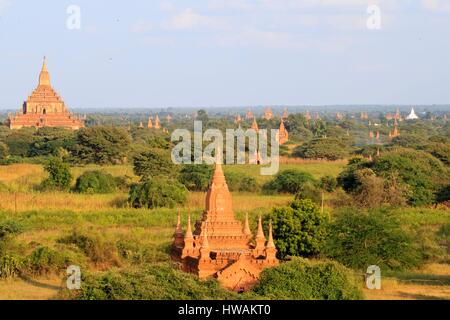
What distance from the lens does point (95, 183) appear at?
43.0m

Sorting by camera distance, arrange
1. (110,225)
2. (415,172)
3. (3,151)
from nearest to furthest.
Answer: (110,225)
(415,172)
(3,151)

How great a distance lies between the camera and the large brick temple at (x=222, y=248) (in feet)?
69.3

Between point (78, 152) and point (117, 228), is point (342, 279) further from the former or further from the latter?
point (78, 152)

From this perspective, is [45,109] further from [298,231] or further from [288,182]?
[298,231]

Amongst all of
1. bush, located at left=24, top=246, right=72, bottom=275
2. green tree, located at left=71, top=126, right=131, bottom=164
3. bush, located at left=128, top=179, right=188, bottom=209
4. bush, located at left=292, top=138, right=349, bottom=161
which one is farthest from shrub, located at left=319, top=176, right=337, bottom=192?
bush, located at left=292, top=138, right=349, bottom=161

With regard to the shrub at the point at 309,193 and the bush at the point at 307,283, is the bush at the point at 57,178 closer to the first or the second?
the shrub at the point at 309,193

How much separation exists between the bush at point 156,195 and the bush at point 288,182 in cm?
595

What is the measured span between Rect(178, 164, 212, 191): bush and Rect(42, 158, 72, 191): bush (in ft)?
14.5

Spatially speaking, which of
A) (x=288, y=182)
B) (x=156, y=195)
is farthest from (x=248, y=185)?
(x=156, y=195)

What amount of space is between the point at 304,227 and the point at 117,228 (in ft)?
24.4

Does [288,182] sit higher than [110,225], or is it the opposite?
[288,182]

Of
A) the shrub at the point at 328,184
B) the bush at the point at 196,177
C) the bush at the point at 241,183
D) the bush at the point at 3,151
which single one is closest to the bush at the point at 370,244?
the shrub at the point at 328,184

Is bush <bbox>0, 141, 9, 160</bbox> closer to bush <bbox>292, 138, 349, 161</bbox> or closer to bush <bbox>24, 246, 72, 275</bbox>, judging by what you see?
bush <bbox>292, 138, 349, 161</bbox>

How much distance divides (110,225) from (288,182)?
11651 millimetres
